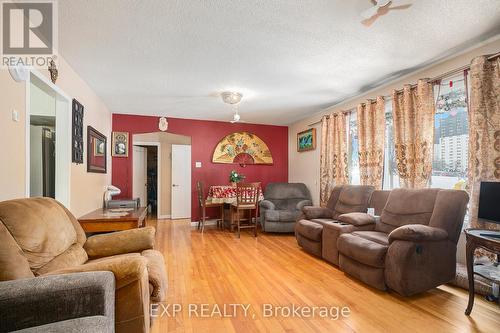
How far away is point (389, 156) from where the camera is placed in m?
3.65

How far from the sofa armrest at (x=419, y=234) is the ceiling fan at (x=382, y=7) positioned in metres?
1.78

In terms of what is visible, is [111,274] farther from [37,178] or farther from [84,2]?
[37,178]

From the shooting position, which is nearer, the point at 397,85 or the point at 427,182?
the point at 427,182

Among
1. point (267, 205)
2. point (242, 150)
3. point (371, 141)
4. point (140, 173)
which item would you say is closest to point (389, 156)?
point (371, 141)

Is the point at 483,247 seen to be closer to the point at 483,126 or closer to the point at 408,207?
the point at 408,207

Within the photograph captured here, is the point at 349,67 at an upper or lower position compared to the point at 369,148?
upper

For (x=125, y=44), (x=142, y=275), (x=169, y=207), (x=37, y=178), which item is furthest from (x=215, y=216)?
(x=142, y=275)

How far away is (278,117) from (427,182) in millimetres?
3327

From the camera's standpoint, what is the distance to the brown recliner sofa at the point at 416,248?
2275mm

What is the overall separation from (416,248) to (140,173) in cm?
628

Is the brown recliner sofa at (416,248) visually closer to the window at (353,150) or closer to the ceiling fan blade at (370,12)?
the window at (353,150)

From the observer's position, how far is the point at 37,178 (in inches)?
122

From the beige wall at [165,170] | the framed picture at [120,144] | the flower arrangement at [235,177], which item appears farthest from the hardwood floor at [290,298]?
the beige wall at [165,170]

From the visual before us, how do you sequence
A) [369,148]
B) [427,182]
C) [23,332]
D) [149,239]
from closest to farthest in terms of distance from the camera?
[23,332] < [149,239] < [427,182] < [369,148]
